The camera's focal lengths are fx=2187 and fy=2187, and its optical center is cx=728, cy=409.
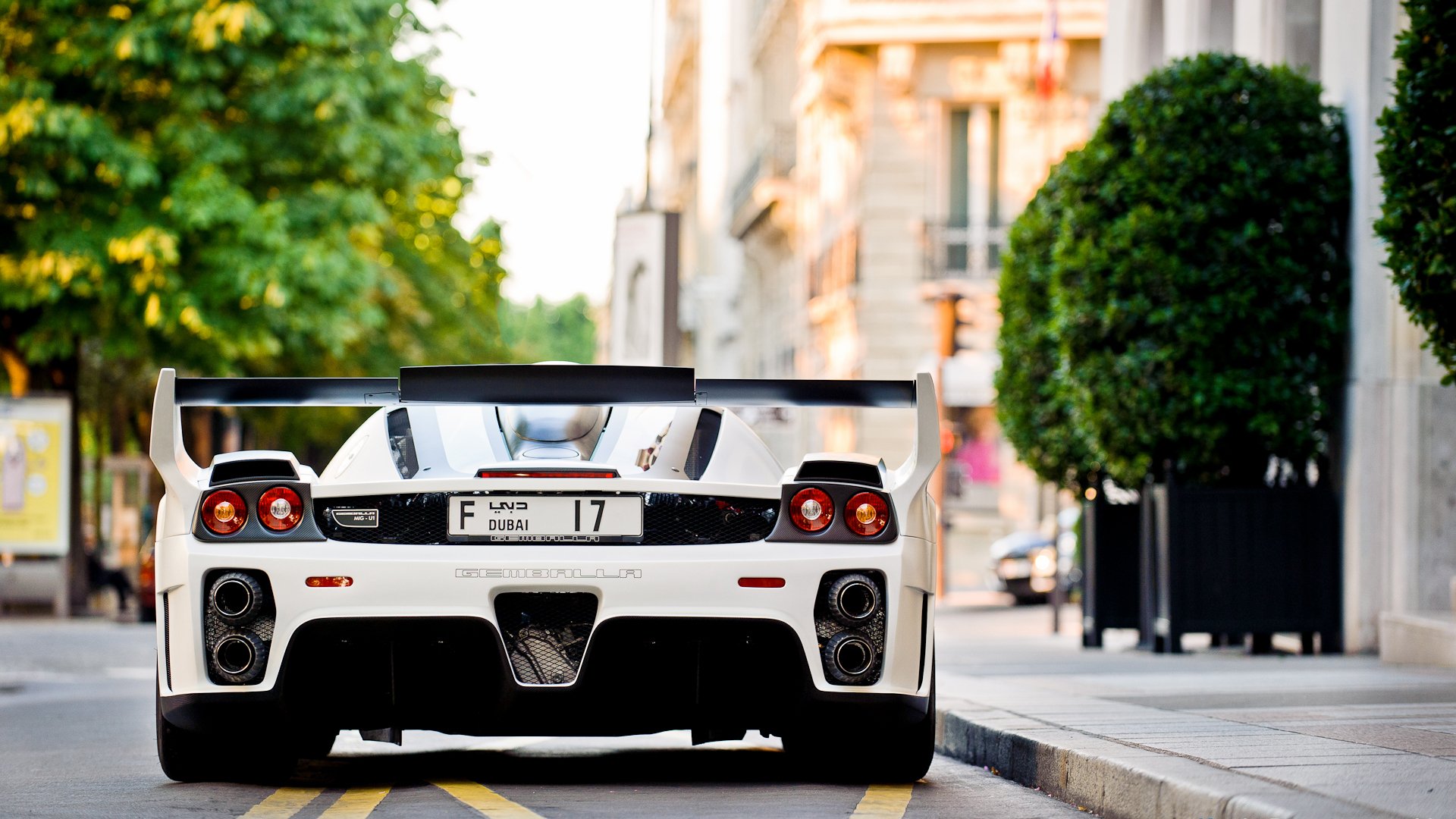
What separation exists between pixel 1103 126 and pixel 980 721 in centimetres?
824

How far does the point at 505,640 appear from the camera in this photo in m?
6.62

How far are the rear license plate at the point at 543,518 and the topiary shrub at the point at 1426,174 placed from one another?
20.3 feet

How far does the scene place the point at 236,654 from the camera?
6738 mm

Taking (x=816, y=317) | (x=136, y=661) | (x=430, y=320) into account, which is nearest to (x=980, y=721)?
(x=136, y=661)

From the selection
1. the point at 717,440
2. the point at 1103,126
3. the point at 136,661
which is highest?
the point at 1103,126

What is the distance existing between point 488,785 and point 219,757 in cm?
89

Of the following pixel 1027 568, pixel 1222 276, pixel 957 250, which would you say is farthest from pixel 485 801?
pixel 957 250

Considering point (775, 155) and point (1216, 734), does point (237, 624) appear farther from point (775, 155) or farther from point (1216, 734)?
point (775, 155)

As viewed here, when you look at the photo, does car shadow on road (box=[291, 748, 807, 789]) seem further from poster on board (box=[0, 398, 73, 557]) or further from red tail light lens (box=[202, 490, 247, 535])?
poster on board (box=[0, 398, 73, 557])

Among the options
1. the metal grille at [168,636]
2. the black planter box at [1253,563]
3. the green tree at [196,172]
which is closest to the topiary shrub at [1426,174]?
the black planter box at [1253,563]

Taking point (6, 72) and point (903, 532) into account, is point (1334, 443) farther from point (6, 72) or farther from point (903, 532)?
point (6, 72)

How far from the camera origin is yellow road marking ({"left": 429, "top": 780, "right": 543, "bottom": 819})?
6492 mm

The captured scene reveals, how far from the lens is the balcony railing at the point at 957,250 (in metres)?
36.1

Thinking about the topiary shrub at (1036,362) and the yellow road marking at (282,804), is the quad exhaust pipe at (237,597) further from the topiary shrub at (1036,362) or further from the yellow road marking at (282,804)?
the topiary shrub at (1036,362)
